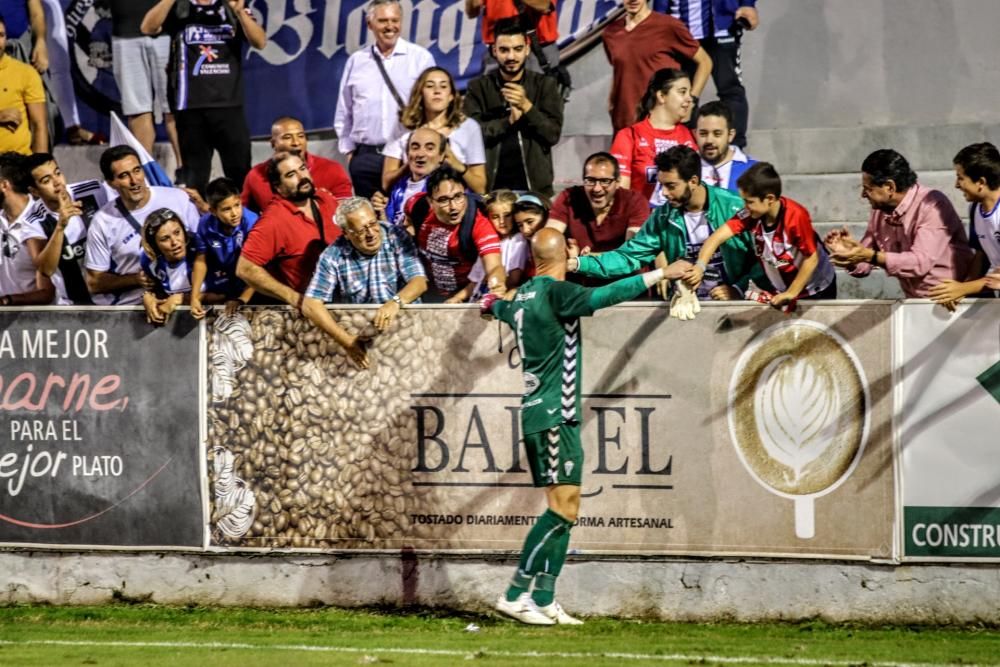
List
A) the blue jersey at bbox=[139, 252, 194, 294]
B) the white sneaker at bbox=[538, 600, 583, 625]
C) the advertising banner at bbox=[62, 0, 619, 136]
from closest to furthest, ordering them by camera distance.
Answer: the white sneaker at bbox=[538, 600, 583, 625], the blue jersey at bbox=[139, 252, 194, 294], the advertising banner at bbox=[62, 0, 619, 136]

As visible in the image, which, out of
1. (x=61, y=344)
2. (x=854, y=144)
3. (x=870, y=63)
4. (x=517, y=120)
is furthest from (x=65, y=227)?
(x=870, y=63)

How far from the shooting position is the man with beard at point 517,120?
12.0m

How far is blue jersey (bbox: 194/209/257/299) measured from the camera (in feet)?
34.3

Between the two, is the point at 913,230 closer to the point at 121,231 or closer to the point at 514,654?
the point at 514,654

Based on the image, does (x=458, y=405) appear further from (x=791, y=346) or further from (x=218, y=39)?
(x=218, y=39)

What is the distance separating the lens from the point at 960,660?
8414mm

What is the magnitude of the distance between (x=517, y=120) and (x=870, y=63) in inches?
167

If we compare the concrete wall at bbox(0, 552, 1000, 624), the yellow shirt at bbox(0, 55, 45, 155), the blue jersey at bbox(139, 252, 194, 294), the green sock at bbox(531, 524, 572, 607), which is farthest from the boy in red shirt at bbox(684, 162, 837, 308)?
the yellow shirt at bbox(0, 55, 45, 155)

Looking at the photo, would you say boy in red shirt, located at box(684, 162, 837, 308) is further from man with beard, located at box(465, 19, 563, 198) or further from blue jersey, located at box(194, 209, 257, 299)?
blue jersey, located at box(194, 209, 257, 299)

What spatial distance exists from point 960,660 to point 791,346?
7.11 ft

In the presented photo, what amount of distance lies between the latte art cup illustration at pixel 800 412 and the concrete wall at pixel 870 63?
5.38 m

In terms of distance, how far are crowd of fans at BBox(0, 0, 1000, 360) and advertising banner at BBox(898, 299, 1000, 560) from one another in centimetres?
24

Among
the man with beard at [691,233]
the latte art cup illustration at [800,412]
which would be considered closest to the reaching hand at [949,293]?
the latte art cup illustration at [800,412]

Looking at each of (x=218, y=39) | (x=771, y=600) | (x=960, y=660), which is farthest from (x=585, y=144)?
(x=960, y=660)
